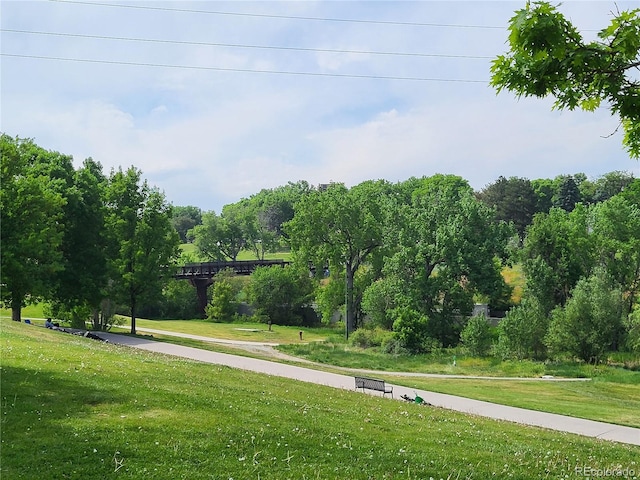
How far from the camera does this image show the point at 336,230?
52625 millimetres

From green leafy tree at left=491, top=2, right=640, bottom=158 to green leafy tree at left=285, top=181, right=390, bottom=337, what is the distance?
45.0m

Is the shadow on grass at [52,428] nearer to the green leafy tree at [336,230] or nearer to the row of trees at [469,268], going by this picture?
the row of trees at [469,268]

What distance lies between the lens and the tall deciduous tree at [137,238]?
3962 cm

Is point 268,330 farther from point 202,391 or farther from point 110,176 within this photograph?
point 202,391

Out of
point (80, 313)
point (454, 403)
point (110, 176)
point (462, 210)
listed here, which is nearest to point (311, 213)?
point (462, 210)

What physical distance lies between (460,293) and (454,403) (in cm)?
2591

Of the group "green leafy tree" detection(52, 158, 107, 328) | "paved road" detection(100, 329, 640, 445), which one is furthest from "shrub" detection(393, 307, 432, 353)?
"green leafy tree" detection(52, 158, 107, 328)

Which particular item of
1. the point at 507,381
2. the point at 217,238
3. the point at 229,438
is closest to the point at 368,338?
the point at 507,381

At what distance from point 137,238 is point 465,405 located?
92.8ft

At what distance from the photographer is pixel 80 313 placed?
41.0 m

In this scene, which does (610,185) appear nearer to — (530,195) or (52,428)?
(530,195)

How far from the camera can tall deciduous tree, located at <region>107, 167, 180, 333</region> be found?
39625mm

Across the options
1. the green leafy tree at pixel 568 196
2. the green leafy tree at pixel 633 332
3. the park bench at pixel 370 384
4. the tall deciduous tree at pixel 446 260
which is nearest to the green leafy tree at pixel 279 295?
A: the tall deciduous tree at pixel 446 260

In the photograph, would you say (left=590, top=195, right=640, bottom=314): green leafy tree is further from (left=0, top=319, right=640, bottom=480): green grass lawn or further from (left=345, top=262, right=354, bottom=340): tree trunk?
(left=0, top=319, right=640, bottom=480): green grass lawn
